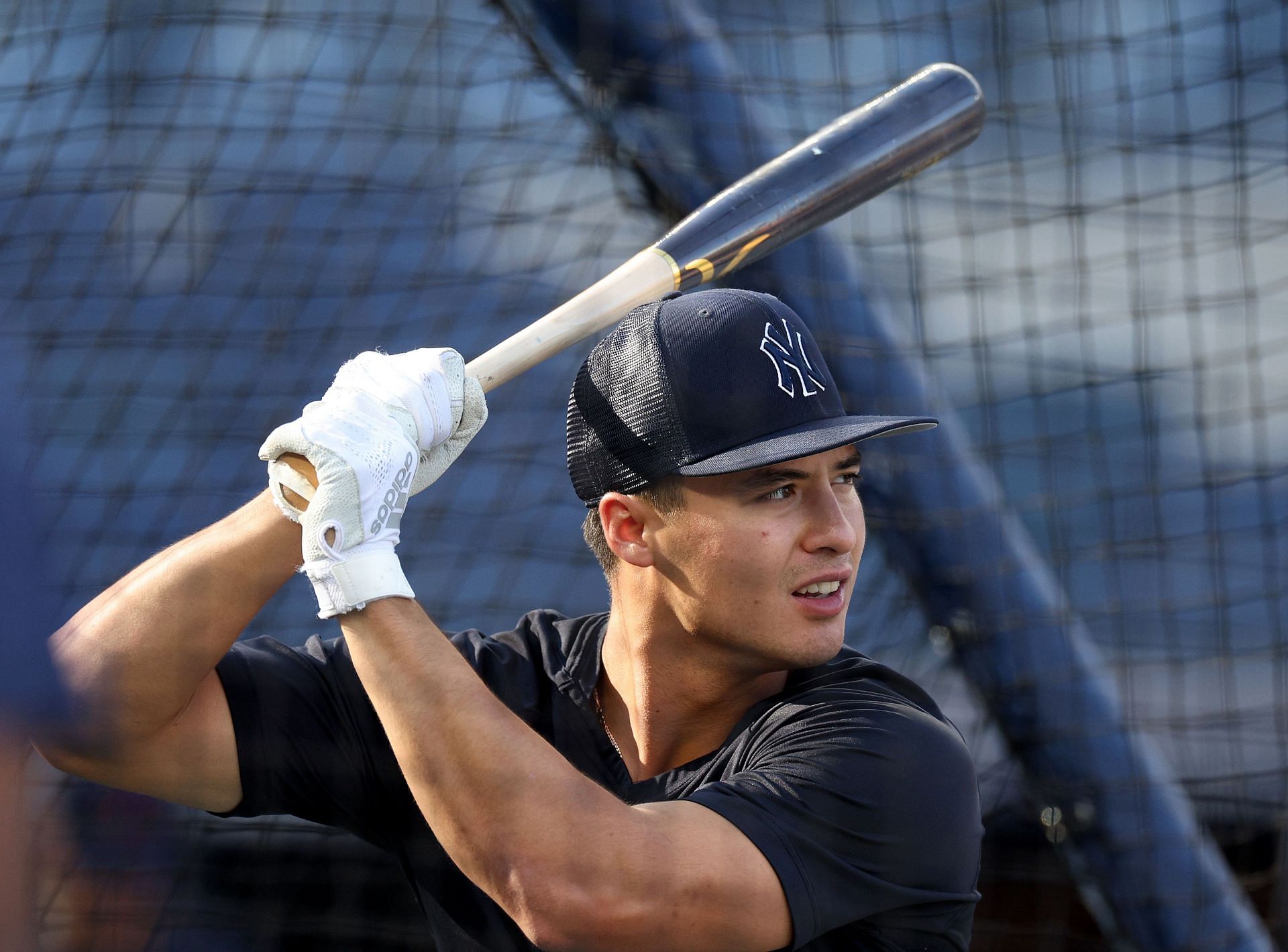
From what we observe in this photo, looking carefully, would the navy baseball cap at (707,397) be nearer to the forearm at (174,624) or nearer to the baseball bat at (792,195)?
the baseball bat at (792,195)

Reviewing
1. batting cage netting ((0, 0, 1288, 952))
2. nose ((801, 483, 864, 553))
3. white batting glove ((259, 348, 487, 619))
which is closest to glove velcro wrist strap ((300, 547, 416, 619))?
white batting glove ((259, 348, 487, 619))

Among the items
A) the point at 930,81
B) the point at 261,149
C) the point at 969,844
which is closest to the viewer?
the point at 969,844

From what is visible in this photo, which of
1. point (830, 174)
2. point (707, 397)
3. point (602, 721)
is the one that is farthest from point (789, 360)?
point (602, 721)

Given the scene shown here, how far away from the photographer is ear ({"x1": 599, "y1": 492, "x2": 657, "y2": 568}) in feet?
5.55

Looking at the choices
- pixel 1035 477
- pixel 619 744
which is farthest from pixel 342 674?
pixel 1035 477

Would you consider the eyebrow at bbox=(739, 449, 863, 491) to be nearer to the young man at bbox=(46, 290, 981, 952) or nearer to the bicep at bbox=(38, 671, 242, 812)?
the young man at bbox=(46, 290, 981, 952)

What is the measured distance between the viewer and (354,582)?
4.61 feet

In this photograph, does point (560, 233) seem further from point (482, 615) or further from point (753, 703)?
point (753, 703)

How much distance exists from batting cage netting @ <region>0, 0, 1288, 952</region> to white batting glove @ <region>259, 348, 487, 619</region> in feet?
2.35

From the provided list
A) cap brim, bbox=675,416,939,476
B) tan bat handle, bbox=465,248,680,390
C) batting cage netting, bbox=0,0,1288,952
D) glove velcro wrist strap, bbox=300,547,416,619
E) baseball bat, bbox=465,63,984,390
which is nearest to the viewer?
glove velcro wrist strap, bbox=300,547,416,619

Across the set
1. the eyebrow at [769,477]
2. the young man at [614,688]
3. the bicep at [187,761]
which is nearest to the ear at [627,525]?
the young man at [614,688]

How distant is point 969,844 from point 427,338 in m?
1.84

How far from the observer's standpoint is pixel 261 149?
3.26 m

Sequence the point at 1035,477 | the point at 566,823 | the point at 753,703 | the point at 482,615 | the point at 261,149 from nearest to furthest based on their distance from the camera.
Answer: the point at 566,823, the point at 753,703, the point at 482,615, the point at 261,149, the point at 1035,477
